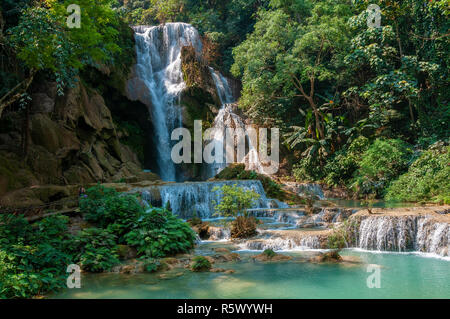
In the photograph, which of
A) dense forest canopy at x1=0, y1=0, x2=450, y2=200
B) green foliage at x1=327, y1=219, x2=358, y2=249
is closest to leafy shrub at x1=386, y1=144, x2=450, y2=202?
dense forest canopy at x1=0, y1=0, x2=450, y2=200

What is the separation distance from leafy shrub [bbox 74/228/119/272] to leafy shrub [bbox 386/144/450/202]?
1090 cm

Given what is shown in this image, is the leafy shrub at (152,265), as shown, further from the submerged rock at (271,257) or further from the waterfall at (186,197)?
the waterfall at (186,197)

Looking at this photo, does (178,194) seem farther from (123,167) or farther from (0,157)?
(0,157)

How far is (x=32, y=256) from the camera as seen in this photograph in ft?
23.1

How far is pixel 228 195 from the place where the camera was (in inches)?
442

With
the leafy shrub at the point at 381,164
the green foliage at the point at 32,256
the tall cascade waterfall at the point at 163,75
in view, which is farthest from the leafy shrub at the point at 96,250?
the tall cascade waterfall at the point at 163,75

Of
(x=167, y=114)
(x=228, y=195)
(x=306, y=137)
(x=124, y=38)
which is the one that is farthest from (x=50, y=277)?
(x=124, y=38)

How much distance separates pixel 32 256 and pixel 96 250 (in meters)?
1.42

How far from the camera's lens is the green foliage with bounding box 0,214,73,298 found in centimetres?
595

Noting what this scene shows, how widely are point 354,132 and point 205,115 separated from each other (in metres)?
9.05

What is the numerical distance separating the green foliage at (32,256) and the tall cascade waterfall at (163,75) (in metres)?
13.6

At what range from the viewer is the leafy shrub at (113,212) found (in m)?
9.53

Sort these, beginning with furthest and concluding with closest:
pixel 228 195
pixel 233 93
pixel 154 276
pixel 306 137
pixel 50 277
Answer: pixel 233 93
pixel 306 137
pixel 228 195
pixel 154 276
pixel 50 277

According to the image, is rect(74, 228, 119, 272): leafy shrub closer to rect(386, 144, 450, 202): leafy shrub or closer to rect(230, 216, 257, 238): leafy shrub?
rect(230, 216, 257, 238): leafy shrub
